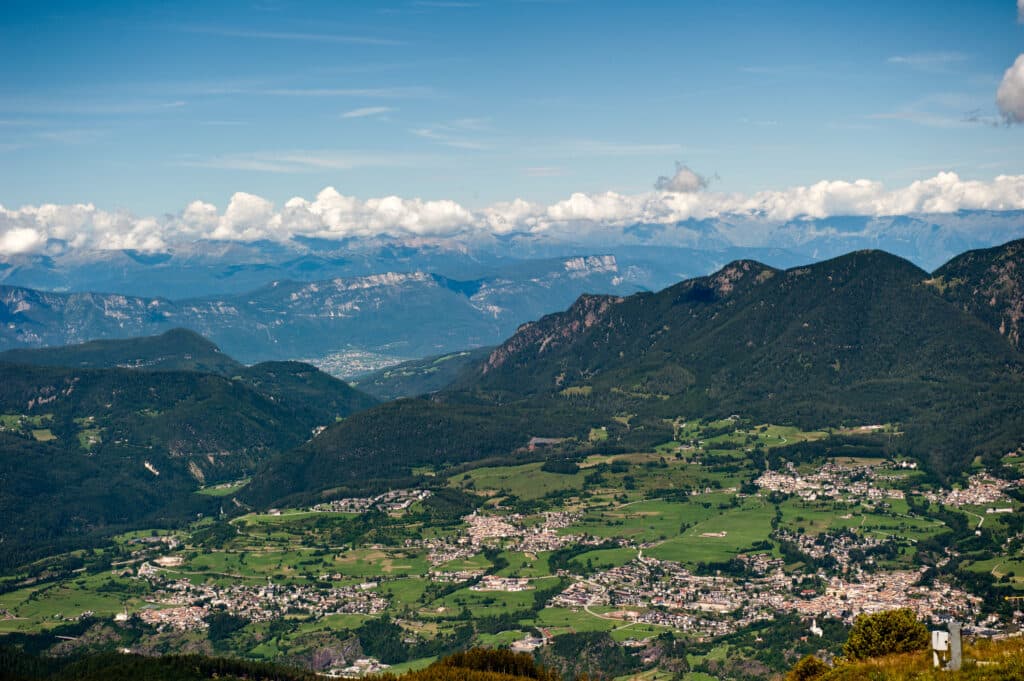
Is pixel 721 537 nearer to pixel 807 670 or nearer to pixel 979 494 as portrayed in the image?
pixel 979 494

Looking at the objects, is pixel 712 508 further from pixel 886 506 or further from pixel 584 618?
pixel 584 618

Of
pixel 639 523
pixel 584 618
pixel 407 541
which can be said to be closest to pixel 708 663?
pixel 584 618

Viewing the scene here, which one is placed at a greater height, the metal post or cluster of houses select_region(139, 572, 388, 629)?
the metal post

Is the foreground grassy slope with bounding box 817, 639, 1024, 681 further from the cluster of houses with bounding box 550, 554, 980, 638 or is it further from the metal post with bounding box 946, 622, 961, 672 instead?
the cluster of houses with bounding box 550, 554, 980, 638

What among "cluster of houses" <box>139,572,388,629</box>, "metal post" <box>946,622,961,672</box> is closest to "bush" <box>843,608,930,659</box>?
"metal post" <box>946,622,961,672</box>

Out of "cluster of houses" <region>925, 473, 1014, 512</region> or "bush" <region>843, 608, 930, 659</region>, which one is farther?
"cluster of houses" <region>925, 473, 1014, 512</region>

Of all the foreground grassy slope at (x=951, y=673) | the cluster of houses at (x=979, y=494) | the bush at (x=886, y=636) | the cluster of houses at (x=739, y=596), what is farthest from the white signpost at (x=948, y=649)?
the cluster of houses at (x=979, y=494)

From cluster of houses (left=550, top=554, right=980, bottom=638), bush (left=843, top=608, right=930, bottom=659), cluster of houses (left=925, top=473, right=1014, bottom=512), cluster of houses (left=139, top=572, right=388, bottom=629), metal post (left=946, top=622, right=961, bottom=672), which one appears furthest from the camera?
cluster of houses (left=925, top=473, right=1014, bottom=512)

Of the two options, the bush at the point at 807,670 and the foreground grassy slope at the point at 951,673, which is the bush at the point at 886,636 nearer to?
the bush at the point at 807,670

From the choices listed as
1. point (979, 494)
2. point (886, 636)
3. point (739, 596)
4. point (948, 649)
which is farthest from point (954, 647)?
point (979, 494)
